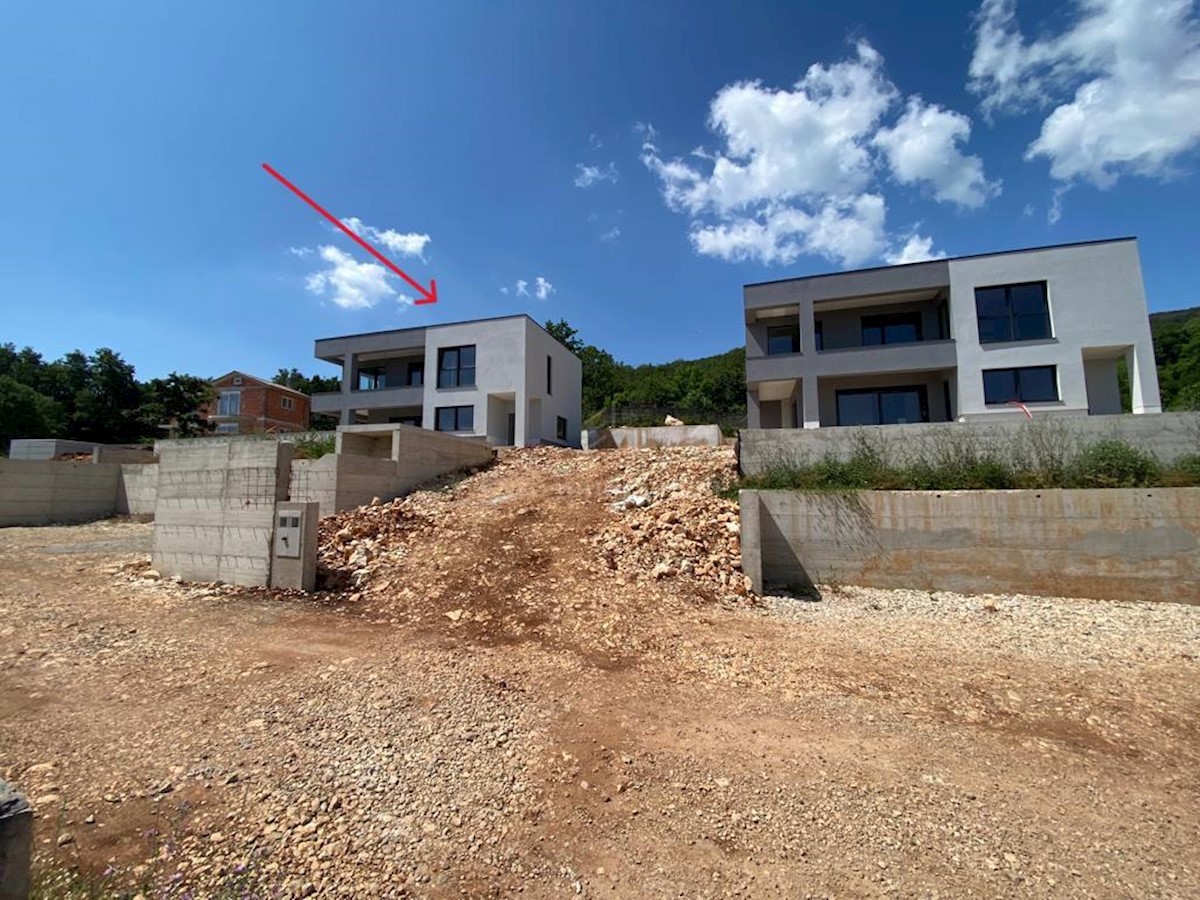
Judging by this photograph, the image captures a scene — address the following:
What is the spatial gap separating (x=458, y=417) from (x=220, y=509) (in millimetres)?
13527

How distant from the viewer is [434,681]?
15.4ft

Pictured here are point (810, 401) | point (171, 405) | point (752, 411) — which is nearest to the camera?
point (810, 401)

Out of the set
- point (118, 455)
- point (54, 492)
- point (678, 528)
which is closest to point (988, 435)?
point (678, 528)

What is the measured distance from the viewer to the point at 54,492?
1518cm

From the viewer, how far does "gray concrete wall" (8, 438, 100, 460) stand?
1936cm

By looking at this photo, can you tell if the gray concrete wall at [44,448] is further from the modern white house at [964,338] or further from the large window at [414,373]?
the modern white house at [964,338]

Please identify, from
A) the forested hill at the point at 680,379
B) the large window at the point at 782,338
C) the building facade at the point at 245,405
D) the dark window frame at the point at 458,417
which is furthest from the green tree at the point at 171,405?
the large window at the point at 782,338

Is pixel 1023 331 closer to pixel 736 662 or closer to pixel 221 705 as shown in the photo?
pixel 736 662

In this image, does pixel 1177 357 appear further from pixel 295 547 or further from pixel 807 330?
pixel 295 547

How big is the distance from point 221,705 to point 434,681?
165 cm

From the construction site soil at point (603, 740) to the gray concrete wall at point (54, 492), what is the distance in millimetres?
10344

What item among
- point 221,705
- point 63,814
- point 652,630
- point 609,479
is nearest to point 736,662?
point 652,630

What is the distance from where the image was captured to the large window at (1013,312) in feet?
53.4

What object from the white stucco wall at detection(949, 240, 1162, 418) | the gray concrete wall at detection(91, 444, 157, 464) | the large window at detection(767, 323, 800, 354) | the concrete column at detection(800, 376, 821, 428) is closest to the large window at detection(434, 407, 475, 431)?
the gray concrete wall at detection(91, 444, 157, 464)
